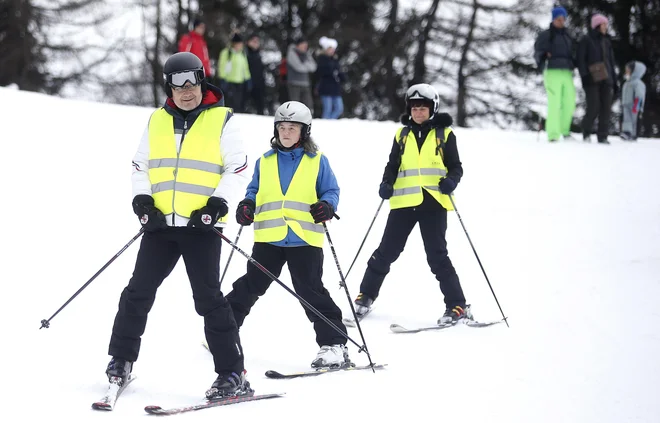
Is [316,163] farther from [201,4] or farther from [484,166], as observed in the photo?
[201,4]

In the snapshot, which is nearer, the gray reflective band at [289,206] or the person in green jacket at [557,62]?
the gray reflective band at [289,206]

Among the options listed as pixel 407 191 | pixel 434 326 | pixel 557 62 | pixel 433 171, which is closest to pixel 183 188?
pixel 407 191

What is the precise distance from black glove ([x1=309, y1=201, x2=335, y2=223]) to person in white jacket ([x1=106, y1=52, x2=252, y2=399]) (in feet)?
1.87

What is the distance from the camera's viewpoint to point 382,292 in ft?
24.0

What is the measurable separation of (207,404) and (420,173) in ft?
9.07

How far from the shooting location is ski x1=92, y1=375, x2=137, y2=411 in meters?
3.98

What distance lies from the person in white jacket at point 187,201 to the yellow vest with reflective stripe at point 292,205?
62 cm

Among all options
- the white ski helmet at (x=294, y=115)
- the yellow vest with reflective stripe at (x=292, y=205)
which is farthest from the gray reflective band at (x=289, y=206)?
the white ski helmet at (x=294, y=115)

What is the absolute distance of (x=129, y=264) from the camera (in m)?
7.17

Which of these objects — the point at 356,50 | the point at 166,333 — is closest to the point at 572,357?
the point at 166,333

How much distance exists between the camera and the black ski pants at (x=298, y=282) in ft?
16.3

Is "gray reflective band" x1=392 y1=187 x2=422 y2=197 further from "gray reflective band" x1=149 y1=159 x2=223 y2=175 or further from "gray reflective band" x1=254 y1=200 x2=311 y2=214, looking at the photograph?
"gray reflective band" x1=149 y1=159 x2=223 y2=175

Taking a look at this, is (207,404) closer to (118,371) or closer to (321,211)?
(118,371)

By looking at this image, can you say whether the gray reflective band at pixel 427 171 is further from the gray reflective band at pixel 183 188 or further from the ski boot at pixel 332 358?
the gray reflective band at pixel 183 188
